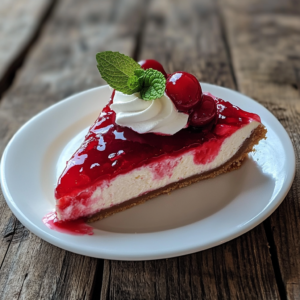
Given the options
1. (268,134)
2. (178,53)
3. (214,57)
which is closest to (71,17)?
(178,53)

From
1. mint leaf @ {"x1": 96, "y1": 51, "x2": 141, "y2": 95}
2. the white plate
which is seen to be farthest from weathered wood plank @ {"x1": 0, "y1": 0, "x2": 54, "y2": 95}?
mint leaf @ {"x1": 96, "y1": 51, "x2": 141, "y2": 95}

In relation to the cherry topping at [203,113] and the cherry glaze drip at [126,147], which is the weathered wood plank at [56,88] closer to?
the cherry glaze drip at [126,147]

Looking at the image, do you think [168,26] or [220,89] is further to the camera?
[168,26]

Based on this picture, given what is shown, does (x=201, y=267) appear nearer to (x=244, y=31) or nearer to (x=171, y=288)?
(x=171, y=288)

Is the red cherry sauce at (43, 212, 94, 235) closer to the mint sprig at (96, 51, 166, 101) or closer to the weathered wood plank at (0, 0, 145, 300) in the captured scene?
the weathered wood plank at (0, 0, 145, 300)

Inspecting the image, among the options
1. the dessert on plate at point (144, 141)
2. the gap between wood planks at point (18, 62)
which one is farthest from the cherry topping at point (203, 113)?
the gap between wood planks at point (18, 62)
